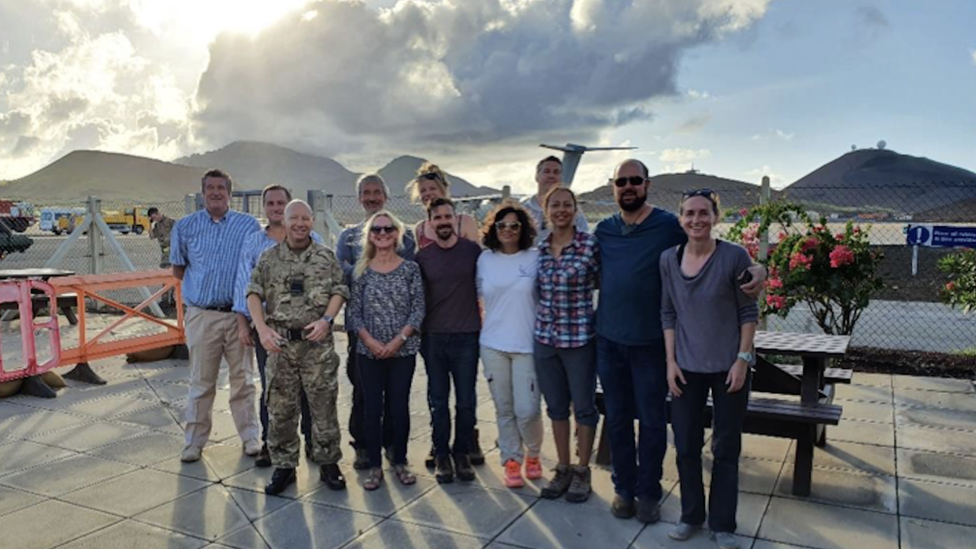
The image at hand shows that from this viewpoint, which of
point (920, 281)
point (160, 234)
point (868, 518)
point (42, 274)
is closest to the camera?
point (868, 518)

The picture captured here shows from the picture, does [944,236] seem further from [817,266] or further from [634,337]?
[634,337]

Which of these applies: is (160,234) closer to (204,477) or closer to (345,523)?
(204,477)

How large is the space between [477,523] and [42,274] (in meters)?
8.39

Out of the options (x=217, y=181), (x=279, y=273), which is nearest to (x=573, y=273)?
(x=279, y=273)

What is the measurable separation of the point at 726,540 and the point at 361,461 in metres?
2.29

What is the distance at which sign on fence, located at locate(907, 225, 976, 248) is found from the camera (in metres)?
7.27

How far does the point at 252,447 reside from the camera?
199 inches

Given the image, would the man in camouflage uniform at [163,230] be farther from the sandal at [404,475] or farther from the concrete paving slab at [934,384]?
the concrete paving slab at [934,384]

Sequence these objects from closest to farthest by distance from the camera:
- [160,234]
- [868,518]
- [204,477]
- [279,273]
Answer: [868,518], [279,273], [204,477], [160,234]

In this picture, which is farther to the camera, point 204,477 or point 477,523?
point 204,477

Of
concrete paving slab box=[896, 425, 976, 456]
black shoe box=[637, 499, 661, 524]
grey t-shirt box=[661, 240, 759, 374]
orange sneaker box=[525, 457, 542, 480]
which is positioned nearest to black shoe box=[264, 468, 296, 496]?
orange sneaker box=[525, 457, 542, 480]

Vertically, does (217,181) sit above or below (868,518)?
above

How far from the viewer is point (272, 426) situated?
4363 millimetres

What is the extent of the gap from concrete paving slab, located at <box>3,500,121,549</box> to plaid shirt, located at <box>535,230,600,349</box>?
2.61 meters
